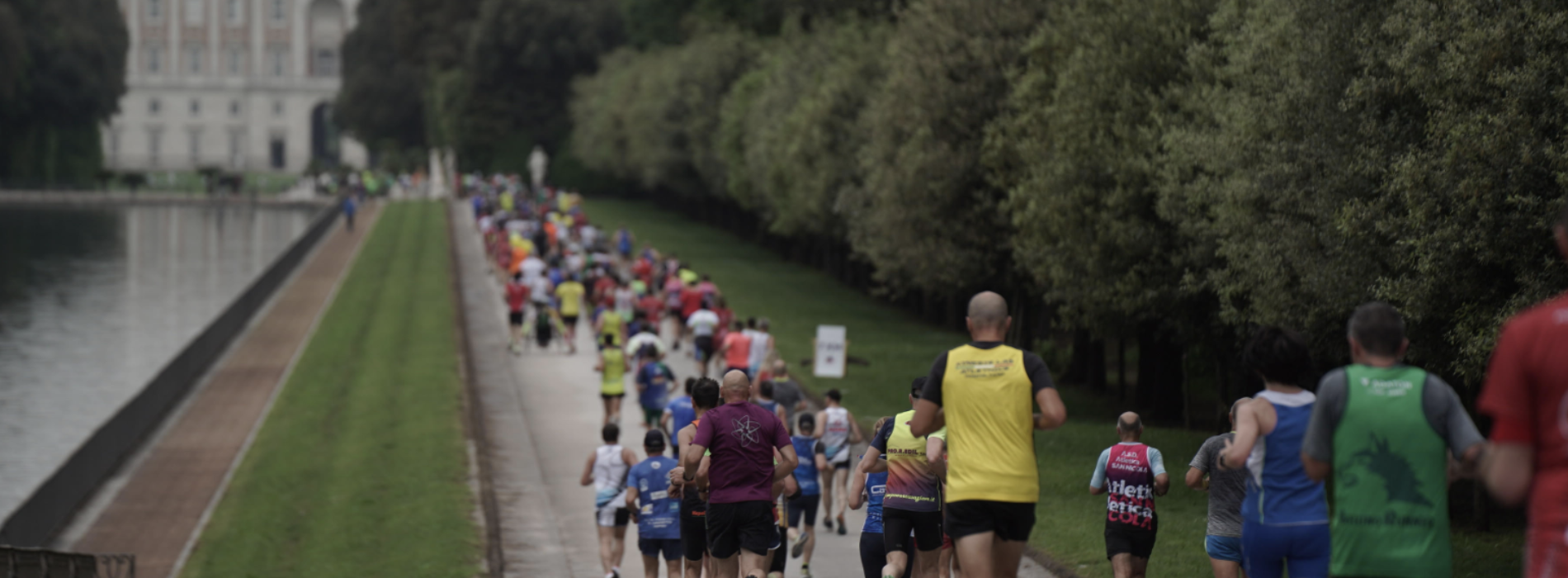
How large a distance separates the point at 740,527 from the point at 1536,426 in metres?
6.03

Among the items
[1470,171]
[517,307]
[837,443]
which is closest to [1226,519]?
[1470,171]

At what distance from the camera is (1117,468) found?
34.2ft

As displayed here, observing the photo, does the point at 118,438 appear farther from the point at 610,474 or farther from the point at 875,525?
the point at 875,525

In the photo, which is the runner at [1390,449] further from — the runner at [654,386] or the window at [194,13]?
the window at [194,13]

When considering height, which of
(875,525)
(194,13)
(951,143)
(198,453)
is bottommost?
(198,453)

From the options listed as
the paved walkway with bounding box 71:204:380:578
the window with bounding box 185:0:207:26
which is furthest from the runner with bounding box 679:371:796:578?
the window with bounding box 185:0:207:26

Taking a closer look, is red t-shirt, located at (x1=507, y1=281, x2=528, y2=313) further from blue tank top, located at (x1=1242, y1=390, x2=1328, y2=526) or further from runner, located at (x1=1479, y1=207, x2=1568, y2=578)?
runner, located at (x1=1479, y1=207, x2=1568, y2=578)

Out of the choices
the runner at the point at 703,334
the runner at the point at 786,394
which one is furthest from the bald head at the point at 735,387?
the runner at the point at 703,334

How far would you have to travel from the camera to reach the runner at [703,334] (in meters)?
27.6

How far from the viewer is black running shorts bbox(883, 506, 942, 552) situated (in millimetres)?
10203

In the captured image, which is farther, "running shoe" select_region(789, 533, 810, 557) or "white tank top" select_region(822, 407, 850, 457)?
"white tank top" select_region(822, 407, 850, 457)

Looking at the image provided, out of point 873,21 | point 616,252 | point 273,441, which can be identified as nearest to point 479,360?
point 273,441

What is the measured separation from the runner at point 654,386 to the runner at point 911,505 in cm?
1062

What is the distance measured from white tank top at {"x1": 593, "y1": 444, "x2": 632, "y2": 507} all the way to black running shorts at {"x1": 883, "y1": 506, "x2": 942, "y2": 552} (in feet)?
13.5
